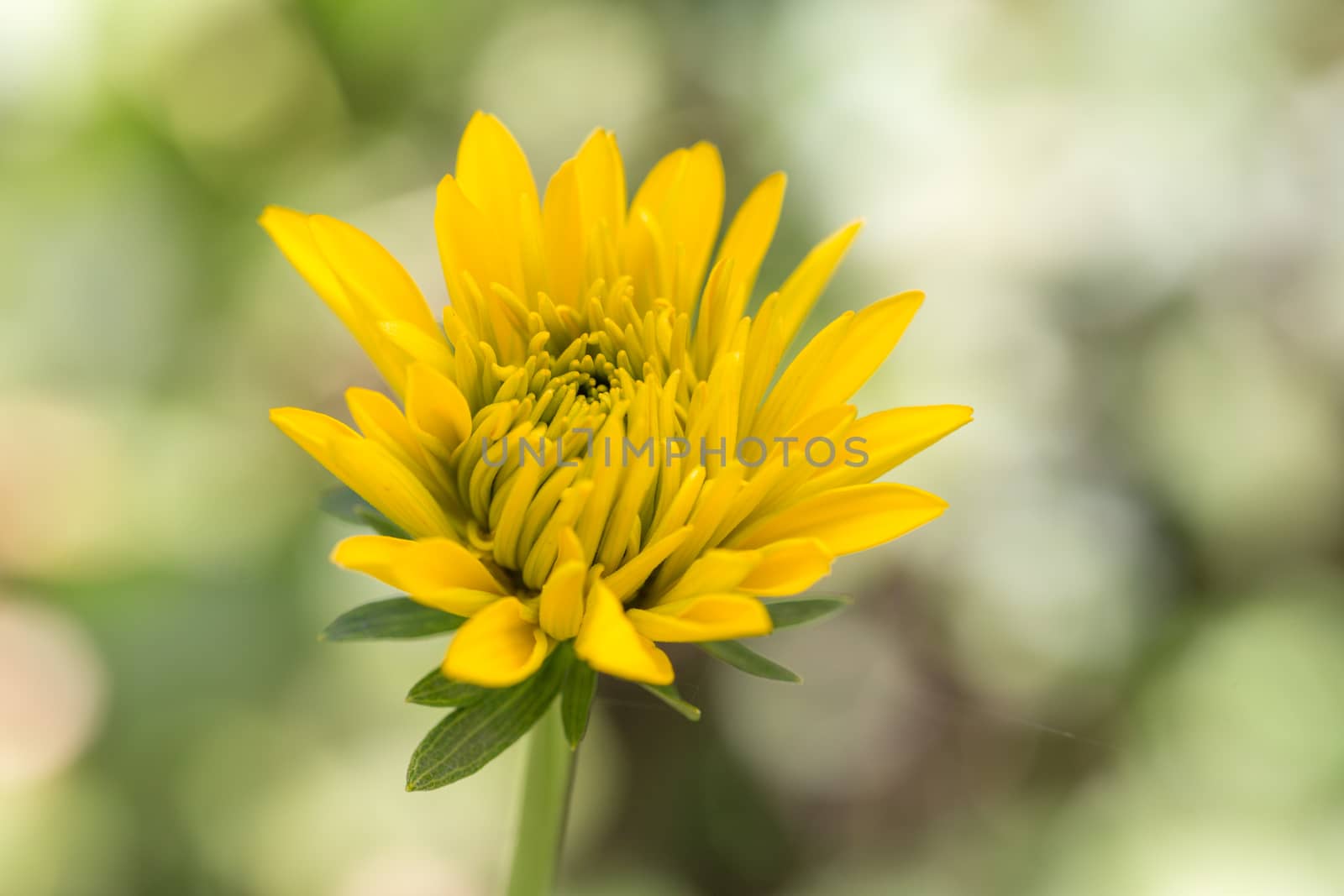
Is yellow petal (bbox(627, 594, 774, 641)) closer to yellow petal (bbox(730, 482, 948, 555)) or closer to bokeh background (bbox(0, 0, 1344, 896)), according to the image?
yellow petal (bbox(730, 482, 948, 555))

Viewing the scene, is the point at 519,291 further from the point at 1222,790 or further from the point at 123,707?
the point at 1222,790

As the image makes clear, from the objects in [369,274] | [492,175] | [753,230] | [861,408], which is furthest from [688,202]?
[861,408]

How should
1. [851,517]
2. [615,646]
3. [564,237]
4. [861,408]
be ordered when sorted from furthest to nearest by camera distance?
A: [861,408]
[564,237]
[851,517]
[615,646]

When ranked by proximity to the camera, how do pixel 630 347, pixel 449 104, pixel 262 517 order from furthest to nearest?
pixel 449 104 < pixel 262 517 < pixel 630 347

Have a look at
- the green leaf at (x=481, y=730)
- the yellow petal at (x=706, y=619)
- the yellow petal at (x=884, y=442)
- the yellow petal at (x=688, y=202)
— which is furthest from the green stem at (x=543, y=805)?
the yellow petal at (x=688, y=202)

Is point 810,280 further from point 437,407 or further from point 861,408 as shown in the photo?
point 861,408

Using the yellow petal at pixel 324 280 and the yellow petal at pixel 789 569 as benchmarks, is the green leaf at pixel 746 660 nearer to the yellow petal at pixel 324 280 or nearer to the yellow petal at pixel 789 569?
the yellow petal at pixel 789 569

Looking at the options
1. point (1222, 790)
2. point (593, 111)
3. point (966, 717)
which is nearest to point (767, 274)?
point (593, 111)

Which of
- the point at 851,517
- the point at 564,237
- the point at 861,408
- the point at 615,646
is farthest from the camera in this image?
the point at 861,408
